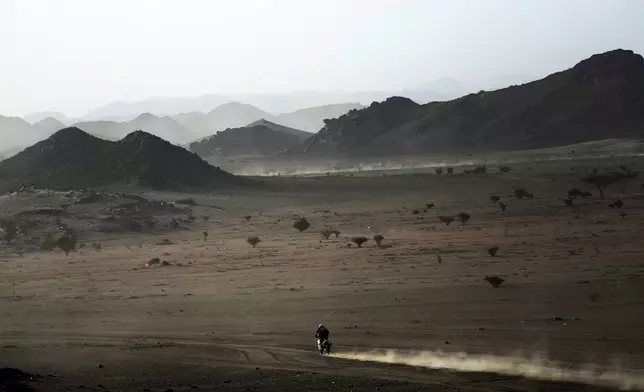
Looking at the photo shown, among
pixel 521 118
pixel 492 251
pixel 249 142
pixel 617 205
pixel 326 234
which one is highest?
pixel 249 142

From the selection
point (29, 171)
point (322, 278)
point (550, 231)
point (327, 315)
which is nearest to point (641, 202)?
point (550, 231)

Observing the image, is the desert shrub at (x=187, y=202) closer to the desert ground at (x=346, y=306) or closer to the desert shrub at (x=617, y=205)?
the desert ground at (x=346, y=306)

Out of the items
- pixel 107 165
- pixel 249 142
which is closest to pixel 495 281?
pixel 107 165

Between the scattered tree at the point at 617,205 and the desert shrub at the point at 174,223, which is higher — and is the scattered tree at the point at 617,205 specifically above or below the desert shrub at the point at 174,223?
below

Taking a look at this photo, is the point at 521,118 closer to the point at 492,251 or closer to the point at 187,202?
the point at 187,202

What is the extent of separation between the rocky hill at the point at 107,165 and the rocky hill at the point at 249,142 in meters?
73.7

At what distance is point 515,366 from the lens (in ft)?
59.3

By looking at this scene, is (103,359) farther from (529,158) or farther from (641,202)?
(529,158)

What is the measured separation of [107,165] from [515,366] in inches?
2959

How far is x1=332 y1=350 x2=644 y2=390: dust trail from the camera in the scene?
16.9 m

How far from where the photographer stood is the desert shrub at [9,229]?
2061 inches

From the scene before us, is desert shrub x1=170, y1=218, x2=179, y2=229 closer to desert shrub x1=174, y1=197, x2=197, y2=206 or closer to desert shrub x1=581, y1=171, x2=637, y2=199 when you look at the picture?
desert shrub x1=174, y1=197, x2=197, y2=206

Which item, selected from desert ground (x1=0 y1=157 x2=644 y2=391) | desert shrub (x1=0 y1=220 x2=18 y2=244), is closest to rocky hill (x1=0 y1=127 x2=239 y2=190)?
desert shrub (x1=0 y1=220 x2=18 y2=244)

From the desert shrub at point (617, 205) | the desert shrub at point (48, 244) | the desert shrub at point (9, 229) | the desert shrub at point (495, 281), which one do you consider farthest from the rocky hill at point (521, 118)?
the desert shrub at point (495, 281)
